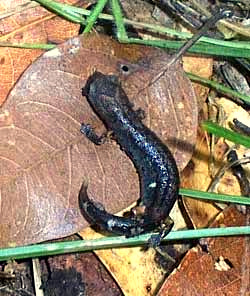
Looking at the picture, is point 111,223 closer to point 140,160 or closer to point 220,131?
point 140,160

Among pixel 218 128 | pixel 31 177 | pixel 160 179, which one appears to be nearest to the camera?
pixel 218 128

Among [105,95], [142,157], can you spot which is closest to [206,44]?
[105,95]

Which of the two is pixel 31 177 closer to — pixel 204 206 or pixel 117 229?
pixel 117 229

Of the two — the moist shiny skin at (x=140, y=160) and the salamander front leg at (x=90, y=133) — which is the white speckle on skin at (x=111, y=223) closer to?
the moist shiny skin at (x=140, y=160)

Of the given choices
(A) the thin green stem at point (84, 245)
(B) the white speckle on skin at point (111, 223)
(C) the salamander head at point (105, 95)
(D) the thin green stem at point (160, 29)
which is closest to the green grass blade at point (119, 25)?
(D) the thin green stem at point (160, 29)

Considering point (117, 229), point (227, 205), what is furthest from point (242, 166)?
point (117, 229)

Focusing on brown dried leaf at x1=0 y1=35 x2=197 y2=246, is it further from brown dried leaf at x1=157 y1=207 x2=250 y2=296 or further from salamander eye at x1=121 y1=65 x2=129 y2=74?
brown dried leaf at x1=157 y1=207 x2=250 y2=296
